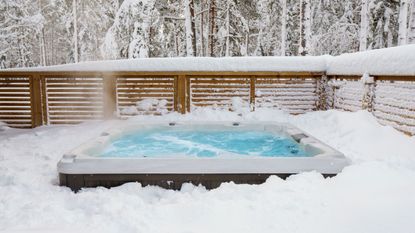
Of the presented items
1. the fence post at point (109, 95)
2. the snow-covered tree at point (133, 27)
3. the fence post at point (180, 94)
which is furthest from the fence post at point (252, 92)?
the snow-covered tree at point (133, 27)

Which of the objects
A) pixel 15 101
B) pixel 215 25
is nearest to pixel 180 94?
pixel 15 101

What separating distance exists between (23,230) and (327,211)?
2.24 m

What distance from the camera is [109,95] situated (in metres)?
7.34

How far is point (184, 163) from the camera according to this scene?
344cm

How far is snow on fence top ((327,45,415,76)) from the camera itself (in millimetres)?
4337

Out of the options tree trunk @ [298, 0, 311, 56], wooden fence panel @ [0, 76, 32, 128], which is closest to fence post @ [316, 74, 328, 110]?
tree trunk @ [298, 0, 311, 56]

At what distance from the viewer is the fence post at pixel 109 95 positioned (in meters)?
7.32

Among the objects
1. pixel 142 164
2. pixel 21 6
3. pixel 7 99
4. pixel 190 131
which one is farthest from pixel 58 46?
pixel 142 164

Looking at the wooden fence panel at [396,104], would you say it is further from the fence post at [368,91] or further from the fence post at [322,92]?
the fence post at [322,92]

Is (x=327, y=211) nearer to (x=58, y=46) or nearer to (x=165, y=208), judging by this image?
(x=165, y=208)

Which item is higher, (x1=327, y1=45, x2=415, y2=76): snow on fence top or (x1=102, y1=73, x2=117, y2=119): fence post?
(x1=327, y1=45, x2=415, y2=76): snow on fence top

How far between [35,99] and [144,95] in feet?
7.48

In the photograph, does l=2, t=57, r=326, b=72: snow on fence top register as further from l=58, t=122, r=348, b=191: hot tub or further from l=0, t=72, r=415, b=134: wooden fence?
l=58, t=122, r=348, b=191: hot tub

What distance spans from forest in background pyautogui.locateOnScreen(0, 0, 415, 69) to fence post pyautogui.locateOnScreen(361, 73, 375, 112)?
493 centimetres
